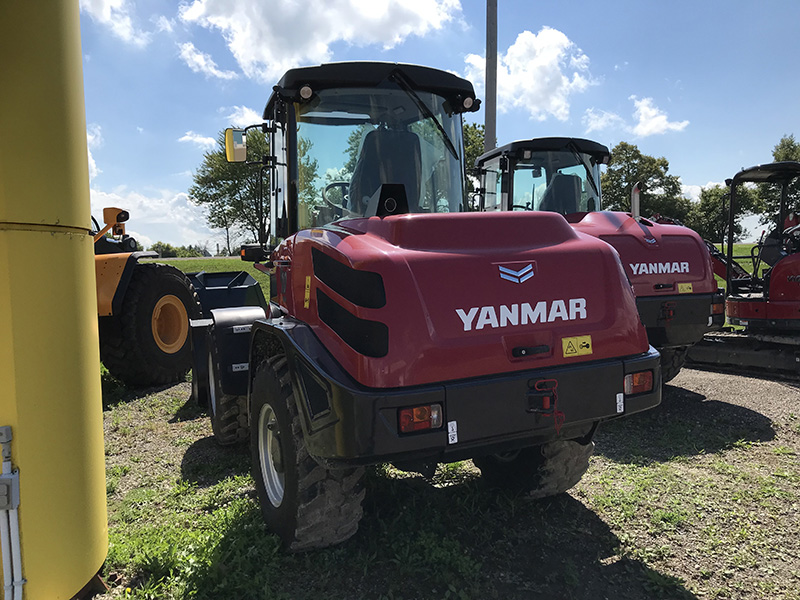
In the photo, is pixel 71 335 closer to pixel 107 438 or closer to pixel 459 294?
pixel 459 294

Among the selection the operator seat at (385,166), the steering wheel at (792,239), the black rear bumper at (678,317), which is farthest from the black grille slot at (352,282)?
the steering wheel at (792,239)

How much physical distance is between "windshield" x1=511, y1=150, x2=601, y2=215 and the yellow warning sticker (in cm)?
456

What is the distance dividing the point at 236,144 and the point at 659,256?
13.3 feet

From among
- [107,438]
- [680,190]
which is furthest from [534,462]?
[680,190]

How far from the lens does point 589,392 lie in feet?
8.54

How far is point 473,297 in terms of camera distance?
8.20 feet

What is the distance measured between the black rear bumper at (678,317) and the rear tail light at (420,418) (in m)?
3.68

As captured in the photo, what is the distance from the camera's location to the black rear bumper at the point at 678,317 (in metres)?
5.46

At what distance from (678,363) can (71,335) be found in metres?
5.66

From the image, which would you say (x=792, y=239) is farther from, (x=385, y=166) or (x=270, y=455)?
(x=270, y=455)

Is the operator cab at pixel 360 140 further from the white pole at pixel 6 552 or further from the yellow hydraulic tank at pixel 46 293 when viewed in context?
the white pole at pixel 6 552

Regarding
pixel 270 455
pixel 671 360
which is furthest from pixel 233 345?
pixel 671 360

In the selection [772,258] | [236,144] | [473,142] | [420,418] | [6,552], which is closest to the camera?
[6,552]

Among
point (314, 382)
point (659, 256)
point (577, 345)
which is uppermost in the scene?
point (659, 256)
